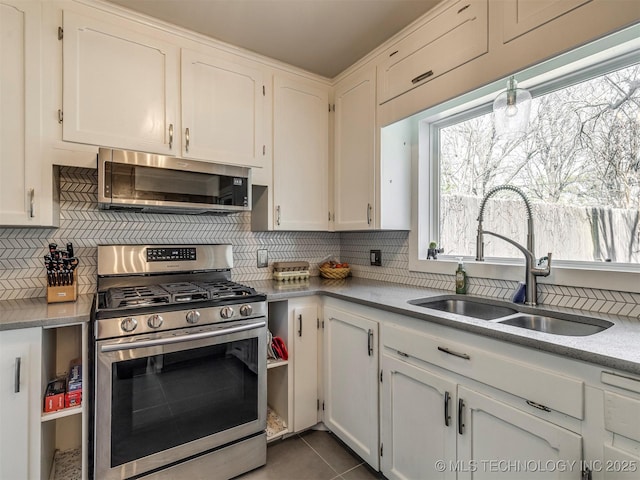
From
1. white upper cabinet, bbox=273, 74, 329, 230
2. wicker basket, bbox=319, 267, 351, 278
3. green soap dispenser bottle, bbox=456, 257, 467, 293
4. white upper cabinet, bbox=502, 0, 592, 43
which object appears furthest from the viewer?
wicker basket, bbox=319, 267, 351, 278

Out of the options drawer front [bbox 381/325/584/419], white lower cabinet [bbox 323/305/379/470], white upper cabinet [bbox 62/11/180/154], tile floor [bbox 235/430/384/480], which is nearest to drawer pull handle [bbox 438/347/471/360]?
drawer front [bbox 381/325/584/419]

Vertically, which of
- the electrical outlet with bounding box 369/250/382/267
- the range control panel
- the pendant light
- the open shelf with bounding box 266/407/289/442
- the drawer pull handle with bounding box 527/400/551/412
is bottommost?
the open shelf with bounding box 266/407/289/442

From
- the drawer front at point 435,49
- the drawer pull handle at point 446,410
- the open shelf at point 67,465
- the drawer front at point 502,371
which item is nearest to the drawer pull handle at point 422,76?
the drawer front at point 435,49

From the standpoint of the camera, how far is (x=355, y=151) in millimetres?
2264

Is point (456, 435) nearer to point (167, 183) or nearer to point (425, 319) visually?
point (425, 319)

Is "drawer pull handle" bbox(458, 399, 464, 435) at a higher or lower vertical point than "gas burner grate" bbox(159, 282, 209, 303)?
lower

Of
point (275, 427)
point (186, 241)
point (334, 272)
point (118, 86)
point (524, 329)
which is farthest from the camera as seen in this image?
point (334, 272)

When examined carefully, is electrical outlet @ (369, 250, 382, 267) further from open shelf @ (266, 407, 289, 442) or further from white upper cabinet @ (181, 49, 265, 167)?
open shelf @ (266, 407, 289, 442)

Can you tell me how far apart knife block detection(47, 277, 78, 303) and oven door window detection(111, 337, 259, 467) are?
0.50 m

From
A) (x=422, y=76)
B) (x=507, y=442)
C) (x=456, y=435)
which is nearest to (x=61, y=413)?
(x=456, y=435)

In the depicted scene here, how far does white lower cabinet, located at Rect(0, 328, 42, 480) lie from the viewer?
1.23 metres

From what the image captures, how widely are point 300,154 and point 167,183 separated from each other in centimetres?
95

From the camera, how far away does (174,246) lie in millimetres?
2012

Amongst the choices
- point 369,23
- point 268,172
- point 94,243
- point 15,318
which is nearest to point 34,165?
point 94,243
